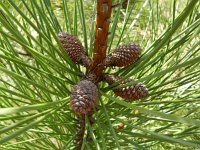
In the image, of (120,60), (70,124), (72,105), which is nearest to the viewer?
(72,105)

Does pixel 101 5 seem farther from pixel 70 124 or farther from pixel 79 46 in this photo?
pixel 70 124

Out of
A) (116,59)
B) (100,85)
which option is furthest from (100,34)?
(100,85)

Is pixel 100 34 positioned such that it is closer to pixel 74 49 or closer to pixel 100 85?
pixel 74 49

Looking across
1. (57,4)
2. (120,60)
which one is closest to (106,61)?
(120,60)

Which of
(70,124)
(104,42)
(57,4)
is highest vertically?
(57,4)

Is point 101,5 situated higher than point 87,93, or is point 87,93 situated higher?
point 101,5

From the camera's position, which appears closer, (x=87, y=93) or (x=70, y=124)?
(x=87, y=93)
